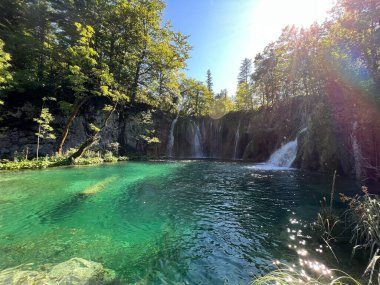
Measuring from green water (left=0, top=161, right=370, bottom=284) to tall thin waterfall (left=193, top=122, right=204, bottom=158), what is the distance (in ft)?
76.1

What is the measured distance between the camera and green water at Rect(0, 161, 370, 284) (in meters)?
4.30

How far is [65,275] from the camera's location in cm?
357

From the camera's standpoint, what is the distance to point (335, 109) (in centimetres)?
1569

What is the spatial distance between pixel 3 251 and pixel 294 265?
613 cm

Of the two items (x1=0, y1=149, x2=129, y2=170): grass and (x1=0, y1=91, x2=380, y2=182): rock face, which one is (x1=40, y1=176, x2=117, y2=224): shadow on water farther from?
(x1=0, y1=91, x2=380, y2=182): rock face

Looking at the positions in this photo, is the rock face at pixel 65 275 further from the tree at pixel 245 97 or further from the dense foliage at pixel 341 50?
the tree at pixel 245 97

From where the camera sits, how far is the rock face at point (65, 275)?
335 cm

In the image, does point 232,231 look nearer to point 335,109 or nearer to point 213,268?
point 213,268

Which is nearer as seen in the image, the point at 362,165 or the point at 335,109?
the point at 362,165

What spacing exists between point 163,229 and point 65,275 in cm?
286

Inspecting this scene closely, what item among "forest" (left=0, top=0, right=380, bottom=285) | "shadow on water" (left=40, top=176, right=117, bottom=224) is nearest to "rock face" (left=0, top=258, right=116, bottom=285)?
"forest" (left=0, top=0, right=380, bottom=285)

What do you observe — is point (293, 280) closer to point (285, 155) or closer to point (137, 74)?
point (285, 155)

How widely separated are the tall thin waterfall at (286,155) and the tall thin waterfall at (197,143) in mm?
12939

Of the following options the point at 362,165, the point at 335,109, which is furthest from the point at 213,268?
the point at 335,109
